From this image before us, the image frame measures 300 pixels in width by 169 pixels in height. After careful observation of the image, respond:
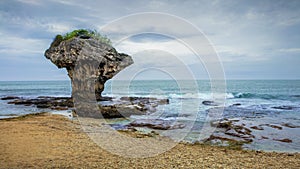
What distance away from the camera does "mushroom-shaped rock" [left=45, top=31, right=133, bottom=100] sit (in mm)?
20906

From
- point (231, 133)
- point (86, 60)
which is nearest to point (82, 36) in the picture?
point (86, 60)

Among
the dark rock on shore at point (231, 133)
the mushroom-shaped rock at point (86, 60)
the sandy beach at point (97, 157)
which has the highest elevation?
the mushroom-shaped rock at point (86, 60)

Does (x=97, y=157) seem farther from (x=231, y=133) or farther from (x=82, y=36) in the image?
(x=82, y=36)

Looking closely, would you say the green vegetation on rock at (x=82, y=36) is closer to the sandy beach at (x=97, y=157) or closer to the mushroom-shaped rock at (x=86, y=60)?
the mushroom-shaped rock at (x=86, y=60)

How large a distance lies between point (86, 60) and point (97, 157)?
568 inches

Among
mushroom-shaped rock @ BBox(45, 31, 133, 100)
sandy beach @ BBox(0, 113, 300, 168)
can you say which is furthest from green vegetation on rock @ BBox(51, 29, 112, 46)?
sandy beach @ BBox(0, 113, 300, 168)

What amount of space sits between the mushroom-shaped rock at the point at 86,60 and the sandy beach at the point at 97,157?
11171 mm

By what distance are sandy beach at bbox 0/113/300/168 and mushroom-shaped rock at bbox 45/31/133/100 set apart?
11.2 meters

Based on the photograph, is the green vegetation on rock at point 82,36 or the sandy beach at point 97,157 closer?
the sandy beach at point 97,157

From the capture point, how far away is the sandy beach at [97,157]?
24.4ft

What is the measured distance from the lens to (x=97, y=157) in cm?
820

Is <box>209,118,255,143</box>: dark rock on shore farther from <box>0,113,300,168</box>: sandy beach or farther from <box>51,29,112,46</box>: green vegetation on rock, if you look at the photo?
<box>51,29,112,46</box>: green vegetation on rock

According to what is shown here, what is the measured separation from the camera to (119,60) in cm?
2281

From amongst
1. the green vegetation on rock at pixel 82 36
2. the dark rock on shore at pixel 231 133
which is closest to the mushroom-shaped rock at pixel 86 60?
the green vegetation on rock at pixel 82 36
